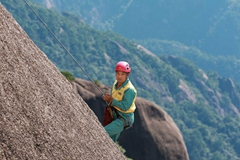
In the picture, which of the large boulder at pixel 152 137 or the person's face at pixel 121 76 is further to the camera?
the large boulder at pixel 152 137

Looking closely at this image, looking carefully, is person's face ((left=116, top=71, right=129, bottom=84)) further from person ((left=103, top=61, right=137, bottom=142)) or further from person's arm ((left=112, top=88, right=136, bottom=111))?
person's arm ((left=112, top=88, right=136, bottom=111))

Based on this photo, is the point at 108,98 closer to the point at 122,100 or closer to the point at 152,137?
the point at 122,100

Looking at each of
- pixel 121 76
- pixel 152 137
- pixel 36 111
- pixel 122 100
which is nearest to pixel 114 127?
pixel 122 100

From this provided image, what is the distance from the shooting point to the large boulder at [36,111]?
20.6ft

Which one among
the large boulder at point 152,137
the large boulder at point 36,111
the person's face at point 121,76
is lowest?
the large boulder at point 152,137

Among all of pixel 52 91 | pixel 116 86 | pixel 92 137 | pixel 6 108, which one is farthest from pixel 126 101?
pixel 6 108

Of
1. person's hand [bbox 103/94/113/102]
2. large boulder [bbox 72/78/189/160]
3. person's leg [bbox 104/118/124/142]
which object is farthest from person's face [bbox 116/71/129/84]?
large boulder [bbox 72/78/189/160]

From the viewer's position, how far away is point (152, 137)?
121 feet

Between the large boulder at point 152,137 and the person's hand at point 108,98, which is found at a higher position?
the person's hand at point 108,98

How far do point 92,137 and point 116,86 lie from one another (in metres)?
1.26

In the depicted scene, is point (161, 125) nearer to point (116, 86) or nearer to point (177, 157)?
point (177, 157)

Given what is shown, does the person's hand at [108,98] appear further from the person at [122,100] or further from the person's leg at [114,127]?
the person's leg at [114,127]

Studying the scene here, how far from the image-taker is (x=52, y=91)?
719 centimetres

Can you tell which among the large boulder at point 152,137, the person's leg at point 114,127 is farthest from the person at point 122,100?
the large boulder at point 152,137
